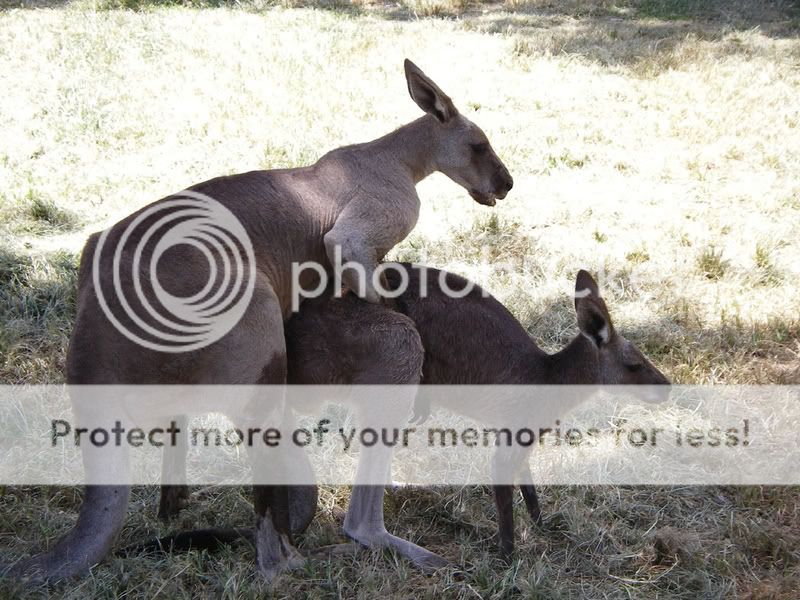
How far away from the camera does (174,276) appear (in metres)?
3.00

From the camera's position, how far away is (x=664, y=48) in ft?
33.5

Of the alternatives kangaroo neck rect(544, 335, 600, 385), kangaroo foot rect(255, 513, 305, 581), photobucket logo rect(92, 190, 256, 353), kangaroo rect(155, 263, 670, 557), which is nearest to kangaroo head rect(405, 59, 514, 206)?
kangaroo rect(155, 263, 670, 557)

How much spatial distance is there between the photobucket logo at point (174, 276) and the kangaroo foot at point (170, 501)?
0.95 m

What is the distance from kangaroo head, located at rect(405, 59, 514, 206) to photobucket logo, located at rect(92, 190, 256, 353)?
1.20 m

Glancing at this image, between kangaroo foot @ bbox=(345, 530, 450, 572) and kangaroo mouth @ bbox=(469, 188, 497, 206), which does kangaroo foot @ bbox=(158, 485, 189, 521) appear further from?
kangaroo mouth @ bbox=(469, 188, 497, 206)

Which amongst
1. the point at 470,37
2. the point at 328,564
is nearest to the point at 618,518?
the point at 328,564

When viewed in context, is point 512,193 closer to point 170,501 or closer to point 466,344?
point 466,344

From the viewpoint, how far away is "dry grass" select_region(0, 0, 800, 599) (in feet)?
11.2

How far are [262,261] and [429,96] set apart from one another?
48.1 inches

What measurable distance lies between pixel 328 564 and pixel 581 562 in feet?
3.22

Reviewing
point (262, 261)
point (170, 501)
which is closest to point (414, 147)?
point (262, 261)

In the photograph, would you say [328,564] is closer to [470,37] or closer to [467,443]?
[467,443]

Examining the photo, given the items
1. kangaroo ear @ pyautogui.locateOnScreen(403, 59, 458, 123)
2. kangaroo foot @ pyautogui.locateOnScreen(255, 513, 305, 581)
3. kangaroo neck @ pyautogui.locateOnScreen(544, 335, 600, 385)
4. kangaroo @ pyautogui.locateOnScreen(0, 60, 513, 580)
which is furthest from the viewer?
kangaroo ear @ pyautogui.locateOnScreen(403, 59, 458, 123)

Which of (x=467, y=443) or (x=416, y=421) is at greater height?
(x=416, y=421)
